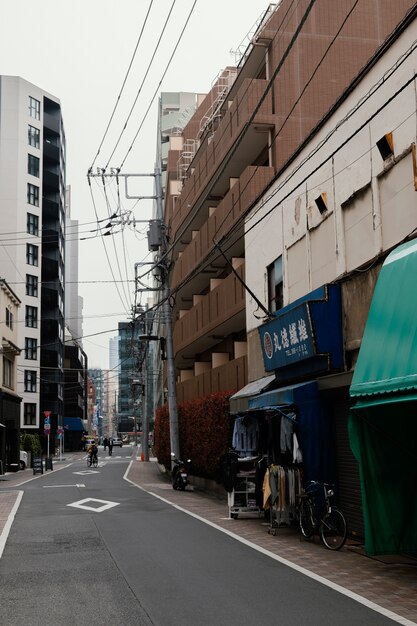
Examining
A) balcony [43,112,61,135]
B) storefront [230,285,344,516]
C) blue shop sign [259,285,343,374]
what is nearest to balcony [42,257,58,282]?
balcony [43,112,61,135]

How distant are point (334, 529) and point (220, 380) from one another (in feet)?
Answer: 47.0

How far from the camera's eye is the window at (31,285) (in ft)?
251

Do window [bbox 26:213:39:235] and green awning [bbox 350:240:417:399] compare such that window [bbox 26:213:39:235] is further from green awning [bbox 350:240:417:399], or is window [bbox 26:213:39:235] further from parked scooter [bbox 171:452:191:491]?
green awning [bbox 350:240:417:399]

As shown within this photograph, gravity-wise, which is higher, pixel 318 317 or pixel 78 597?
pixel 318 317

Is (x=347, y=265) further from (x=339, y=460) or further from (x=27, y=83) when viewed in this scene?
(x=27, y=83)

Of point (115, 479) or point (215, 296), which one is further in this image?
point (115, 479)

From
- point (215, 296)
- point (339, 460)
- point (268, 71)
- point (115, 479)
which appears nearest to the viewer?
point (339, 460)

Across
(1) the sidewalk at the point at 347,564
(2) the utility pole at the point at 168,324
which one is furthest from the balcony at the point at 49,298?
(1) the sidewalk at the point at 347,564

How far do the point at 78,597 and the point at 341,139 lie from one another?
10.4m

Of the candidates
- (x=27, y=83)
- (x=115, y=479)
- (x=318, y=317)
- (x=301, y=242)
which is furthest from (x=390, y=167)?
(x=27, y=83)

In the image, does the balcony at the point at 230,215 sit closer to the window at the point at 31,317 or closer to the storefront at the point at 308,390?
the storefront at the point at 308,390

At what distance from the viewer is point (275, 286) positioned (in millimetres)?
19984

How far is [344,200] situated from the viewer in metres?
14.3

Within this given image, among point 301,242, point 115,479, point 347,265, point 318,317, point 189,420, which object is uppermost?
point 301,242
